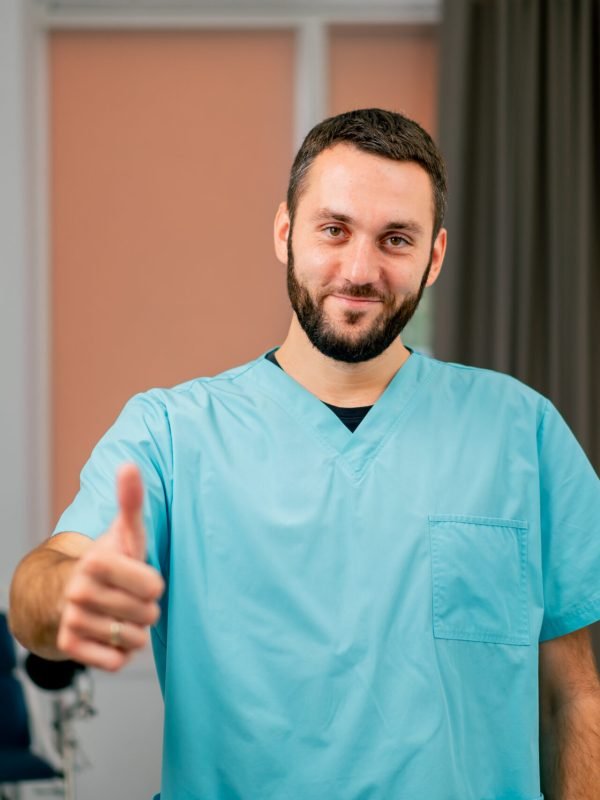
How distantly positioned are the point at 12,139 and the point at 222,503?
1.89 meters

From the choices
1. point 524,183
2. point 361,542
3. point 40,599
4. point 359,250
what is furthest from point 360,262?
point 524,183

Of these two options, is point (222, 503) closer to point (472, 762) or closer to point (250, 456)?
point (250, 456)

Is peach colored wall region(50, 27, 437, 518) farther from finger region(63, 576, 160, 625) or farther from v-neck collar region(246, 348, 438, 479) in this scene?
finger region(63, 576, 160, 625)

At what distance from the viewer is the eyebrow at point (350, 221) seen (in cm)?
129

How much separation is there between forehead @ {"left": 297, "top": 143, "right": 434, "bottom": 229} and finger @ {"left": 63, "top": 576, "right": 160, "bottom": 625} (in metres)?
0.68

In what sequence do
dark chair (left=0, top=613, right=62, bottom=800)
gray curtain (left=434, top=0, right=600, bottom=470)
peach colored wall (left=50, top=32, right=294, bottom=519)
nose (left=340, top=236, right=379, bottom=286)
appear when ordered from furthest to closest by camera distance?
peach colored wall (left=50, top=32, right=294, bottom=519)
gray curtain (left=434, top=0, right=600, bottom=470)
dark chair (left=0, top=613, right=62, bottom=800)
nose (left=340, top=236, right=379, bottom=286)

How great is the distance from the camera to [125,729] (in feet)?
9.54

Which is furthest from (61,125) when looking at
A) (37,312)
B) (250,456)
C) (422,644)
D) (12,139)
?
(422,644)

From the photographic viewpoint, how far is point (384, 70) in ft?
9.75

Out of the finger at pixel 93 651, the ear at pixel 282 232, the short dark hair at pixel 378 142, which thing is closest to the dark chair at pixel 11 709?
the ear at pixel 282 232

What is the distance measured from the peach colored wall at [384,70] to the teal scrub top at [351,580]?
5.89ft

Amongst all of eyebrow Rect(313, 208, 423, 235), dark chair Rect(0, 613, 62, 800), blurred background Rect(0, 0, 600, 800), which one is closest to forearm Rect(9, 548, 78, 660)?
eyebrow Rect(313, 208, 423, 235)

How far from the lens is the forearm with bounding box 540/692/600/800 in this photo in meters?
1.29

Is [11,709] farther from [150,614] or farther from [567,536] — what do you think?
[150,614]
